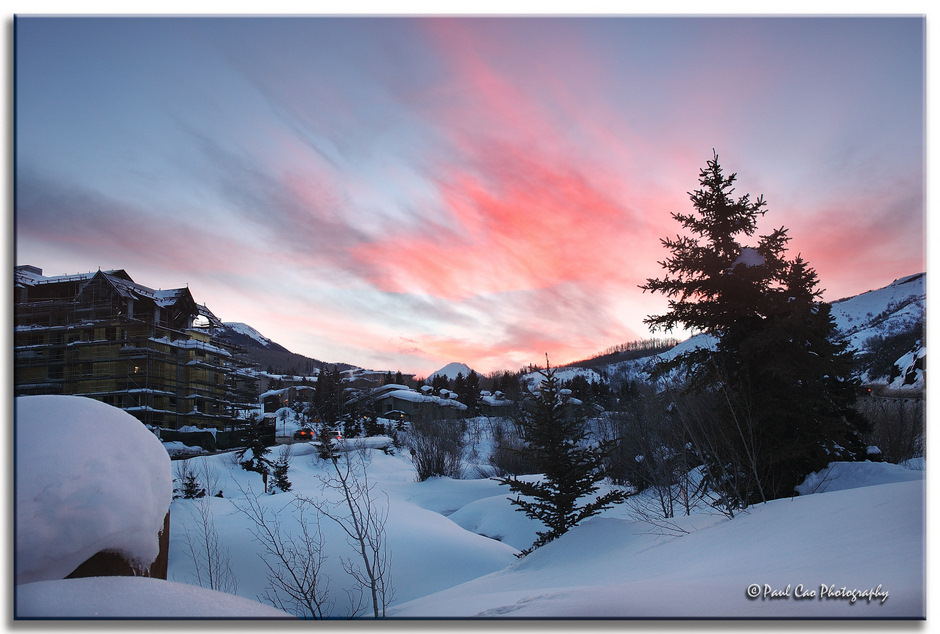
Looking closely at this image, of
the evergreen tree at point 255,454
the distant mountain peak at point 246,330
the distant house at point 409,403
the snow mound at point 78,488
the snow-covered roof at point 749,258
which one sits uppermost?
the distant house at point 409,403

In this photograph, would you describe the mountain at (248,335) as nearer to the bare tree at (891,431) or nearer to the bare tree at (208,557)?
the bare tree at (208,557)

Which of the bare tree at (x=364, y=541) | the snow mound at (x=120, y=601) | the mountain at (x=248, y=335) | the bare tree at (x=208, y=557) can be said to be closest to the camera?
the snow mound at (x=120, y=601)

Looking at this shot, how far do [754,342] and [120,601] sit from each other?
9.54 m

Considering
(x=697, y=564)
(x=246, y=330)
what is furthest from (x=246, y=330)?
(x=697, y=564)

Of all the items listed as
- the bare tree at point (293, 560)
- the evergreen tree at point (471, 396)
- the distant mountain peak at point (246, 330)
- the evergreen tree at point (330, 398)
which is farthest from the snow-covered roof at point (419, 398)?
the bare tree at point (293, 560)

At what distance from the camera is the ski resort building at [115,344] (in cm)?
536

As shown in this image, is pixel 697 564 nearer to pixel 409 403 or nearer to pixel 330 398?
pixel 330 398

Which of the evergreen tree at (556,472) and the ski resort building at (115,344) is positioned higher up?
the ski resort building at (115,344)

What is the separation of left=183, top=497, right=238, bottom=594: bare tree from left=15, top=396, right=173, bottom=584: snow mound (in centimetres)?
471

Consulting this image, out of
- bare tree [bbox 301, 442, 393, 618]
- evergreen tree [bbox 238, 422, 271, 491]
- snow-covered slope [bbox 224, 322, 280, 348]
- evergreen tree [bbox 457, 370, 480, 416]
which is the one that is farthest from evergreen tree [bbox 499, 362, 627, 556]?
evergreen tree [bbox 457, 370, 480, 416]

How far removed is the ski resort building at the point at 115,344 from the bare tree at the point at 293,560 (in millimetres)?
3037

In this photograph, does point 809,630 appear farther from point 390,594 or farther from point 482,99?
point 390,594

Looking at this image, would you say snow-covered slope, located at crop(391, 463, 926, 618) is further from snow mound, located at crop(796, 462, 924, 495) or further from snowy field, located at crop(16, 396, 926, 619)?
snow mound, located at crop(796, 462, 924, 495)

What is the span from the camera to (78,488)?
339 centimetres
